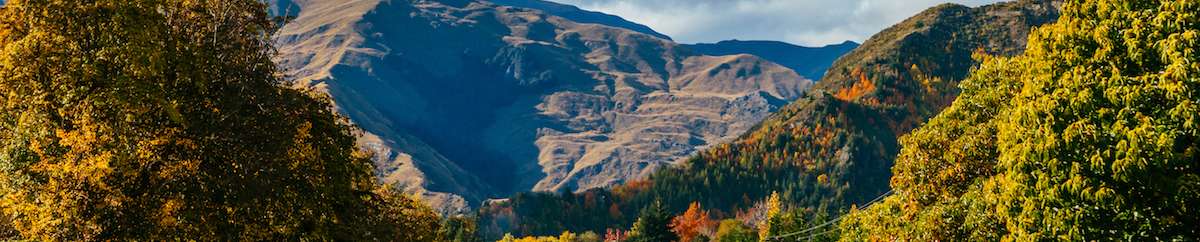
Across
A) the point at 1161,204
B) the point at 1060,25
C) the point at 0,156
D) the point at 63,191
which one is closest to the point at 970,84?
the point at 1060,25

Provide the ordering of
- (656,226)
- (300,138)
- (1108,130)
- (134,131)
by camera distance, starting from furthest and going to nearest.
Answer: (656,226), (300,138), (134,131), (1108,130)

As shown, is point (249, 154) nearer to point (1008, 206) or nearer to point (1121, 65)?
point (1008, 206)

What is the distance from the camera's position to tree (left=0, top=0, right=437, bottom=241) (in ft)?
60.1

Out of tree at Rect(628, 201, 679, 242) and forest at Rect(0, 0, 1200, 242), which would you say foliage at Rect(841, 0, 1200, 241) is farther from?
tree at Rect(628, 201, 679, 242)

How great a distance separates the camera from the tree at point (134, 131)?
→ 18312 mm

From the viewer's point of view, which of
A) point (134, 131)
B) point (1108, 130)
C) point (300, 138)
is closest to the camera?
Answer: point (1108, 130)

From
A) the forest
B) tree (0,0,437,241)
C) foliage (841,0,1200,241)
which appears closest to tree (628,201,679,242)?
the forest

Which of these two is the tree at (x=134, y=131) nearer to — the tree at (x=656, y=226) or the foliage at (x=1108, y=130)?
the foliage at (x=1108, y=130)

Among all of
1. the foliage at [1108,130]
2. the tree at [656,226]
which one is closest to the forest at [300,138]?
the foliage at [1108,130]

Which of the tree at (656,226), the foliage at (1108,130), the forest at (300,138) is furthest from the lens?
the tree at (656,226)

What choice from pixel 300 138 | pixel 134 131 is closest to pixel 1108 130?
pixel 300 138

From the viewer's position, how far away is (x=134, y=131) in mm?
18844

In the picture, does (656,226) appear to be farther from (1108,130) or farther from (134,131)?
(1108,130)

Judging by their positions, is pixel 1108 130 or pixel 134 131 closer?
pixel 1108 130
